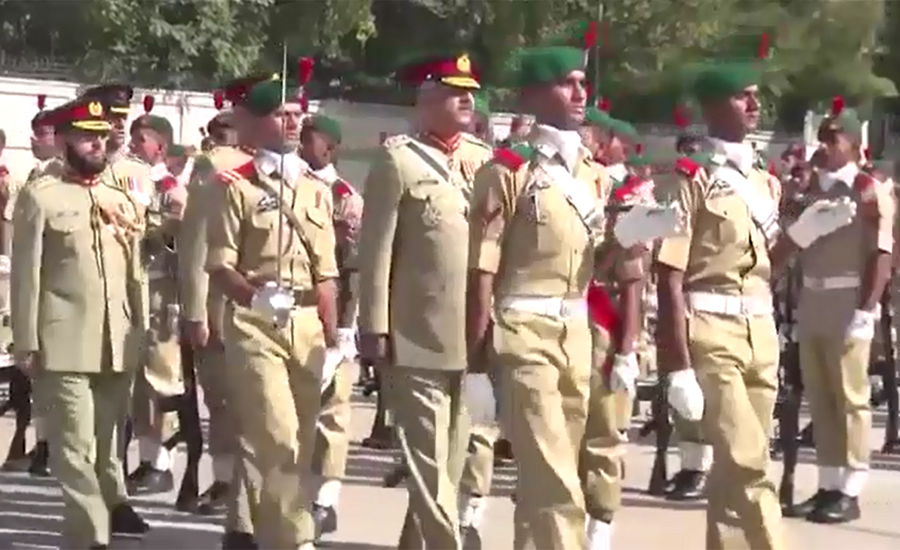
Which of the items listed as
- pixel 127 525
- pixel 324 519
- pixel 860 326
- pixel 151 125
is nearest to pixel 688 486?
pixel 860 326

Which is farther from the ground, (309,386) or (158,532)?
(309,386)

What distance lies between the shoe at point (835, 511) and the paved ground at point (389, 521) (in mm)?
84

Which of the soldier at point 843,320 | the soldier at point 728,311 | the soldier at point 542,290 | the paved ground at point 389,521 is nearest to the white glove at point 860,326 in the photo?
the soldier at point 843,320

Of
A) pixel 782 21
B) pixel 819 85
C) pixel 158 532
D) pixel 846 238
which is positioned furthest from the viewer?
pixel 819 85

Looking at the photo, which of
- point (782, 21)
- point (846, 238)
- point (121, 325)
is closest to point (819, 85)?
point (782, 21)

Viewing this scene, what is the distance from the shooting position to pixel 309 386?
728 cm

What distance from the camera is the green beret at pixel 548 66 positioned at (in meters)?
6.73

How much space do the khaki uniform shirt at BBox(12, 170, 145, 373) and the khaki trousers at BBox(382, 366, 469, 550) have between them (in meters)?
1.56

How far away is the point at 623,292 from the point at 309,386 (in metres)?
1.60

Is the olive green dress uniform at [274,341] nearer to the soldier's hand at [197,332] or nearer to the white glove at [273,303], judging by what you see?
the white glove at [273,303]

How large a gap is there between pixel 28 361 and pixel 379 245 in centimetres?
190

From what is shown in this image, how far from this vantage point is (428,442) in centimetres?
691

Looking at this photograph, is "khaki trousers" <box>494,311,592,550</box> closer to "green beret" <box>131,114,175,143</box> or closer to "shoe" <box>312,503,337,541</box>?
Answer: "shoe" <box>312,503,337,541</box>

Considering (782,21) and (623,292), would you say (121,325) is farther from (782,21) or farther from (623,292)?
(782,21)
